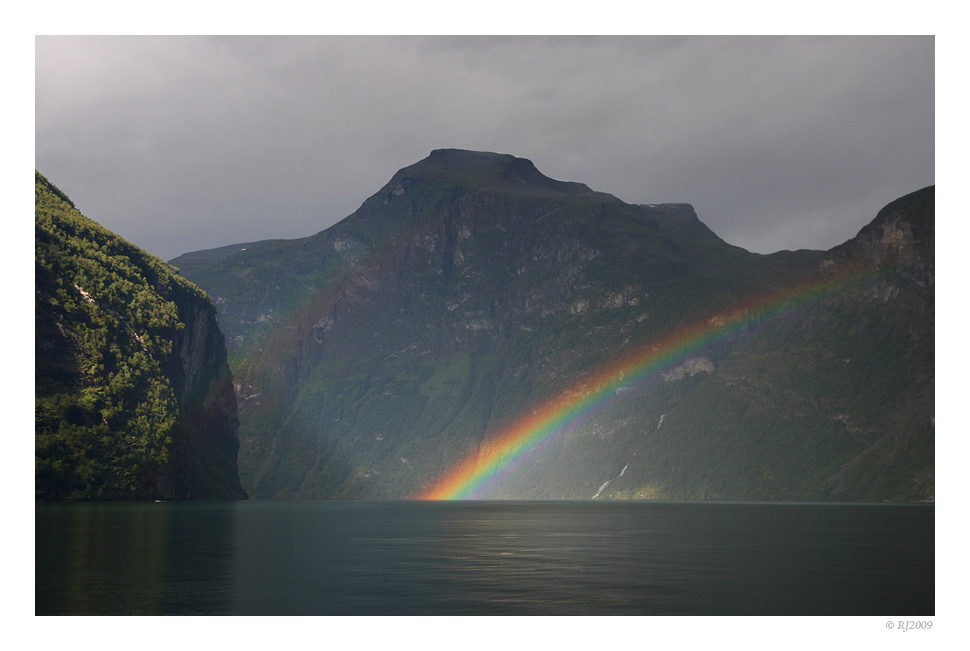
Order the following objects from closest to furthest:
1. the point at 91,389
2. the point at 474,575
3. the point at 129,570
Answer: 1. the point at 129,570
2. the point at 474,575
3. the point at 91,389

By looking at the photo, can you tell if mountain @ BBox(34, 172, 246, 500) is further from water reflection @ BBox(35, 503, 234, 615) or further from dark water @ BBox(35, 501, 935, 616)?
dark water @ BBox(35, 501, 935, 616)

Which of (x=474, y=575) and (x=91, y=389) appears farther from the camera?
(x=91, y=389)

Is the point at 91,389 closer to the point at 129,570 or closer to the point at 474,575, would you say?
the point at 129,570

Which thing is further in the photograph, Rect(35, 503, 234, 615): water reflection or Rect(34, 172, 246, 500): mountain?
Rect(34, 172, 246, 500): mountain

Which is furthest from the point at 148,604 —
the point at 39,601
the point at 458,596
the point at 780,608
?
the point at 780,608

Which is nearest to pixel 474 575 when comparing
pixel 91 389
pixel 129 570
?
pixel 129 570

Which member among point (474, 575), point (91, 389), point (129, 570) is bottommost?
point (474, 575)

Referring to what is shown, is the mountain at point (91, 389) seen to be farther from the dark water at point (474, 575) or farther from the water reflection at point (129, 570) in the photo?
the dark water at point (474, 575)

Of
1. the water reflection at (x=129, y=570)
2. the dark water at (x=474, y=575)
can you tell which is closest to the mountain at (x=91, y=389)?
the water reflection at (x=129, y=570)

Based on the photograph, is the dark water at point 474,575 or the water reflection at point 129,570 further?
the dark water at point 474,575

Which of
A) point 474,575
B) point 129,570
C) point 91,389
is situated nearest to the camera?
point 129,570

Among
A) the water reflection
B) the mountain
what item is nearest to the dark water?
the water reflection
